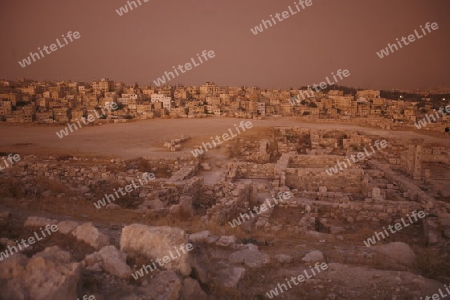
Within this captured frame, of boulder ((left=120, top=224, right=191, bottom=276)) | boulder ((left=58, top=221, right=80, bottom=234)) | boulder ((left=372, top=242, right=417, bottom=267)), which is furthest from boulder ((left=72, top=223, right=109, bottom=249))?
boulder ((left=372, top=242, right=417, bottom=267))

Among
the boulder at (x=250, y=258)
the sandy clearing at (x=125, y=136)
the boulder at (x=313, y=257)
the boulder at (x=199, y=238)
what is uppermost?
the sandy clearing at (x=125, y=136)

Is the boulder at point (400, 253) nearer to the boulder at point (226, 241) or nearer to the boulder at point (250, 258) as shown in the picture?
the boulder at point (250, 258)

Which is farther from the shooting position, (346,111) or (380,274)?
(346,111)

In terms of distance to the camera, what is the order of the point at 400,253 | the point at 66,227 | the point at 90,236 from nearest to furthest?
the point at 90,236
the point at 66,227
the point at 400,253

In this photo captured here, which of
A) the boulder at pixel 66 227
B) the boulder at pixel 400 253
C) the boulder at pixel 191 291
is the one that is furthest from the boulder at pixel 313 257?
the boulder at pixel 66 227

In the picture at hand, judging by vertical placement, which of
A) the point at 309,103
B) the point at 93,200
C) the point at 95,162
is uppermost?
the point at 95,162

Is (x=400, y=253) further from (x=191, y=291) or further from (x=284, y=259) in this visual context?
(x=191, y=291)

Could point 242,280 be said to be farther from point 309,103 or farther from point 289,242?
point 309,103

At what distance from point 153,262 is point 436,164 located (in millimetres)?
17244

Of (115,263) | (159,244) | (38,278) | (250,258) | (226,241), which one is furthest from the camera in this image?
(226,241)

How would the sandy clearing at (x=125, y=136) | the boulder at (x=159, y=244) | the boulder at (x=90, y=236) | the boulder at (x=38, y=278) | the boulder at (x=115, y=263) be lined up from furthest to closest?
the sandy clearing at (x=125, y=136) → the boulder at (x=90, y=236) → the boulder at (x=159, y=244) → the boulder at (x=115, y=263) → the boulder at (x=38, y=278)

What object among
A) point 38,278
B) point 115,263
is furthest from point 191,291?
point 38,278

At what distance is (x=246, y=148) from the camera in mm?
19656

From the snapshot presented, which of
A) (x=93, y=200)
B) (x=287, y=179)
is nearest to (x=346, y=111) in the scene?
(x=287, y=179)
